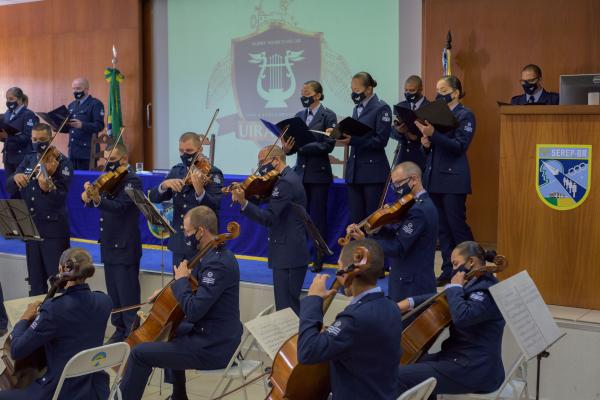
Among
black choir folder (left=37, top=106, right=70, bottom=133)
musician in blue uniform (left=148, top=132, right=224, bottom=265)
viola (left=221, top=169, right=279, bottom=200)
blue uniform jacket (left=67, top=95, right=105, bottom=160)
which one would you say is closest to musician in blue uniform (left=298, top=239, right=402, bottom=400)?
viola (left=221, top=169, right=279, bottom=200)

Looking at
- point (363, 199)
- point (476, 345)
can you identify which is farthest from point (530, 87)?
point (476, 345)

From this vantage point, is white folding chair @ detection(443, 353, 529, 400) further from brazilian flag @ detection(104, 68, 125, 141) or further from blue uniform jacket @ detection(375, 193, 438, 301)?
brazilian flag @ detection(104, 68, 125, 141)

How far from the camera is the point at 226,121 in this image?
1314 cm

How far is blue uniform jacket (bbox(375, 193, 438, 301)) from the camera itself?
19.6 feet

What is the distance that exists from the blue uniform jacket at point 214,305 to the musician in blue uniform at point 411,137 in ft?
9.70

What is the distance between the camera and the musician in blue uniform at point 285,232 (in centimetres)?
701

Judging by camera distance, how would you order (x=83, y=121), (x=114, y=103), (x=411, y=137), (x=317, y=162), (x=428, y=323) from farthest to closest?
A: (x=114, y=103), (x=83, y=121), (x=317, y=162), (x=411, y=137), (x=428, y=323)

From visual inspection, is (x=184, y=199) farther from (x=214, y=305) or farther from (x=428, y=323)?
(x=428, y=323)

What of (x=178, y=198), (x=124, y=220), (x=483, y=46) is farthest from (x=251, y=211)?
(x=483, y=46)

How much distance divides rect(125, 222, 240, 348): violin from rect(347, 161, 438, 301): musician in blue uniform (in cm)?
103

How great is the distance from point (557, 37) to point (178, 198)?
532 centimetres

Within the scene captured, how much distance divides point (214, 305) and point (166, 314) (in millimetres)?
349

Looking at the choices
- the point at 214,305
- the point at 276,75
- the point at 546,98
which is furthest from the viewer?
the point at 276,75

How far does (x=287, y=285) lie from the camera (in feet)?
23.4
